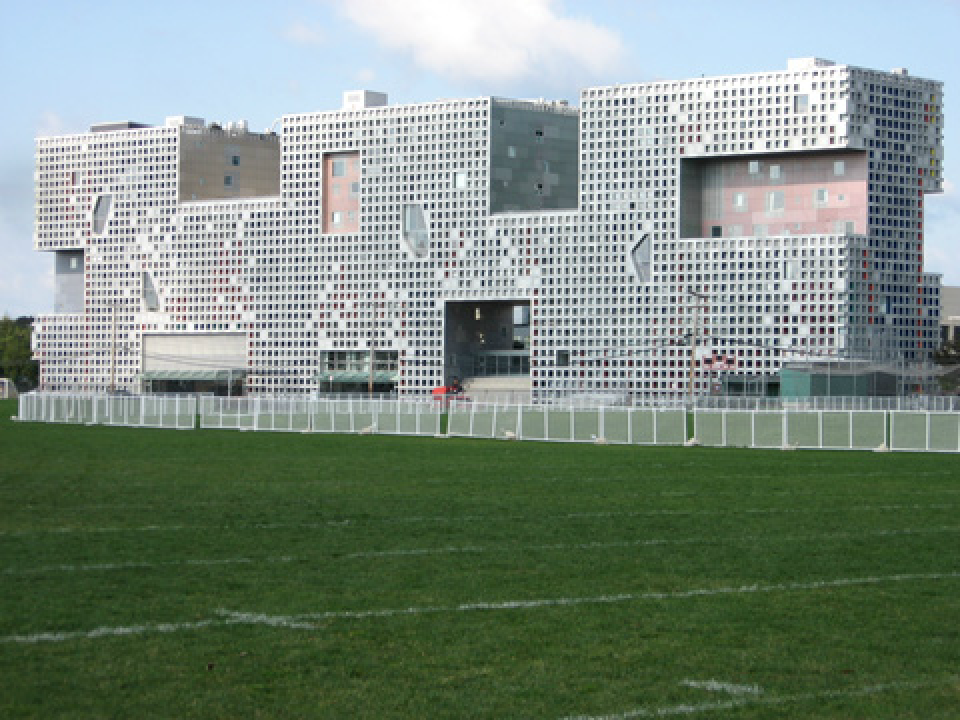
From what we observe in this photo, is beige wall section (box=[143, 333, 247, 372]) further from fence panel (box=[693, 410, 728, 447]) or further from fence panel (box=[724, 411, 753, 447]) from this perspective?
fence panel (box=[724, 411, 753, 447])

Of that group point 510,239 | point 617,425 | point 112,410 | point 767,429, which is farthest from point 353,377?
point 767,429

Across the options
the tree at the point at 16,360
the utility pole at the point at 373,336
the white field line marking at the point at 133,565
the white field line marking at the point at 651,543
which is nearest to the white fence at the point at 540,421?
the white field line marking at the point at 651,543

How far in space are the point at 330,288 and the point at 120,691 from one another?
12462 centimetres

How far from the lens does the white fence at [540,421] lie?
47.0 metres

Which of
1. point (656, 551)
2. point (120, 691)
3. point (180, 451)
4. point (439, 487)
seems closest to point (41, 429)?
point (180, 451)

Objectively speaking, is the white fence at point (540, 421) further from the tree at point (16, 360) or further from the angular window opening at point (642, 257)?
the tree at point (16, 360)

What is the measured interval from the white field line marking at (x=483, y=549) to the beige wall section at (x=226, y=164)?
129 metres

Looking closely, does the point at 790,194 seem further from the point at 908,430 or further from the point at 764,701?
the point at 764,701

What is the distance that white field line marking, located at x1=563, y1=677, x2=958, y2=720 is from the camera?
1041 centimetres

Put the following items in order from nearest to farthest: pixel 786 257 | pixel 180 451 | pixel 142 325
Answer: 1. pixel 180 451
2. pixel 786 257
3. pixel 142 325

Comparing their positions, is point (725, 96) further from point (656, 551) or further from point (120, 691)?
point (120, 691)

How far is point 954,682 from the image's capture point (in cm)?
1147

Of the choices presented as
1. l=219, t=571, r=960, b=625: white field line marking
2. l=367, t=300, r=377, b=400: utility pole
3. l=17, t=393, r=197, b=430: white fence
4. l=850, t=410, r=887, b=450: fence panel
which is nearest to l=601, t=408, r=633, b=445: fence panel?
l=850, t=410, r=887, b=450: fence panel

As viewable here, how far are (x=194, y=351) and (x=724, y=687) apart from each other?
134503 mm
